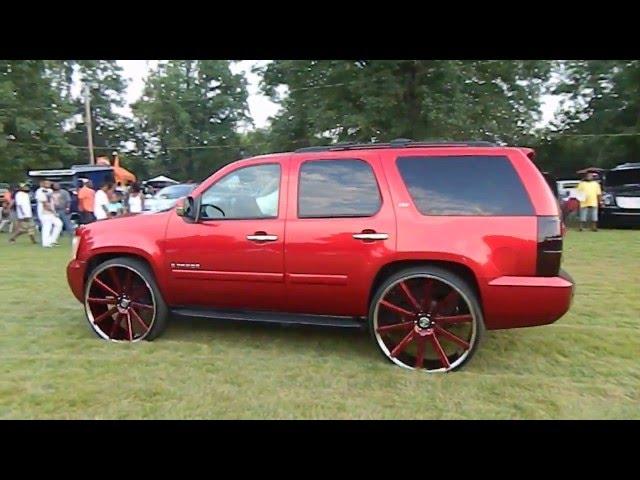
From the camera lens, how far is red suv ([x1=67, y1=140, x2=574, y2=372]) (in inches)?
142

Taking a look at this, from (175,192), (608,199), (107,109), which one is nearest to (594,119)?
(608,199)

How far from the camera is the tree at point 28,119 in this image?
824 inches

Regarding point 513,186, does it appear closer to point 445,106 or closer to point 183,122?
point 445,106

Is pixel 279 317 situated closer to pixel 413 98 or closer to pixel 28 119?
pixel 413 98

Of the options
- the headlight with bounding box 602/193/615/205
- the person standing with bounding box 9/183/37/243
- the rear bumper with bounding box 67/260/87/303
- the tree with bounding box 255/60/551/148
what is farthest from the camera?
the tree with bounding box 255/60/551/148

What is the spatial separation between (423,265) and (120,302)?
2889mm

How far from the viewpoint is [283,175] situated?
417 centimetres

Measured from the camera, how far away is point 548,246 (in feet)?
11.6

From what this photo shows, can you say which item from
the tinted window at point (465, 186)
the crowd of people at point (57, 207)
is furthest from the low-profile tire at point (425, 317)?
the crowd of people at point (57, 207)

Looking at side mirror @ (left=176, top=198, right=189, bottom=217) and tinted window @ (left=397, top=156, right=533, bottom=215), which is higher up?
tinted window @ (left=397, top=156, right=533, bottom=215)

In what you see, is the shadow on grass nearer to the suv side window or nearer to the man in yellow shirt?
the suv side window

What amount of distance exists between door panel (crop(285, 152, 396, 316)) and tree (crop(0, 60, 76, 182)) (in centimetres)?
2082

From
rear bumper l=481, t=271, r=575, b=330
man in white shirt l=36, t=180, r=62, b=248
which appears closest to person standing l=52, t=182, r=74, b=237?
man in white shirt l=36, t=180, r=62, b=248

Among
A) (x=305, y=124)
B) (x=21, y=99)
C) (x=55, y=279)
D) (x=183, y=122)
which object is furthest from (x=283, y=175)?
(x=183, y=122)
